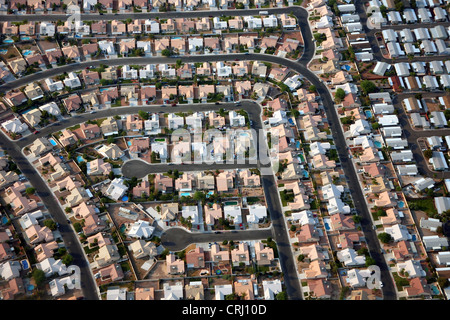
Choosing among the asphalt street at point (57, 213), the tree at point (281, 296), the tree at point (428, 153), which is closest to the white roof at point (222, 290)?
the tree at point (281, 296)

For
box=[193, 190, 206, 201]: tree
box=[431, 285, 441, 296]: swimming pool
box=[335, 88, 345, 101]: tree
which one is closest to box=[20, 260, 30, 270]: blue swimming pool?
box=[193, 190, 206, 201]: tree

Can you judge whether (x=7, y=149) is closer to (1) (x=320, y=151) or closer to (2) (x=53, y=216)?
(2) (x=53, y=216)

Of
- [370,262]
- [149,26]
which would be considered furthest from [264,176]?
[149,26]

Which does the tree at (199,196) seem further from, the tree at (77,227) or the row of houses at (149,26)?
the row of houses at (149,26)

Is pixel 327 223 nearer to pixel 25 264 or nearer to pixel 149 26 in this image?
pixel 25 264

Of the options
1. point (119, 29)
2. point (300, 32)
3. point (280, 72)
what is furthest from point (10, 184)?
point (300, 32)
